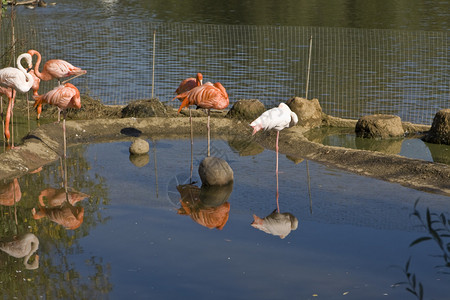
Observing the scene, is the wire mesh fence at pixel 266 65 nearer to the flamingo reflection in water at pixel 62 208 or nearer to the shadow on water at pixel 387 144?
the shadow on water at pixel 387 144

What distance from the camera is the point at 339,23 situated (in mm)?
33000

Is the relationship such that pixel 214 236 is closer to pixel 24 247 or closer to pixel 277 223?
pixel 277 223

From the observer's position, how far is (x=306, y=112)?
50.4ft

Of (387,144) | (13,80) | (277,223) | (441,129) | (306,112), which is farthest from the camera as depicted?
(306,112)

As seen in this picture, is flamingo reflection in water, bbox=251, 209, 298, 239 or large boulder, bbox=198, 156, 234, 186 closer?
flamingo reflection in water, bbox=251, 209, 298, 239

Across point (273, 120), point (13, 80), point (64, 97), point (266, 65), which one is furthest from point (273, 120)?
point (266, 65)

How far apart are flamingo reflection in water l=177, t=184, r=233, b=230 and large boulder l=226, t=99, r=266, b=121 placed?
471 cm

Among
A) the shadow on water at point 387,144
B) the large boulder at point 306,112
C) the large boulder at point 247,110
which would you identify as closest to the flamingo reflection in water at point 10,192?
the large boulder at point 247,110

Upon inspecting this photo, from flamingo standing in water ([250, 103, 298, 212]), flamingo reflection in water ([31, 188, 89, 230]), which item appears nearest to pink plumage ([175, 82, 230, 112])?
flamingo standing in water ([250, 103, 298, 212])

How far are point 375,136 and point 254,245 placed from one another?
273 inches

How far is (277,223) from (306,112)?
21.4 ft

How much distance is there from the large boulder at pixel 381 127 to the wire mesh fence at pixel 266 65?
201cm

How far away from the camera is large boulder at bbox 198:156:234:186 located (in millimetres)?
10680

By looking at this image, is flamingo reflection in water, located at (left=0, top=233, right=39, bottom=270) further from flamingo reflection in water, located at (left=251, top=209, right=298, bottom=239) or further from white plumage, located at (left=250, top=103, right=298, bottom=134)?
white plumage, located at (left=250, top=103, right=298, bottom=134)
